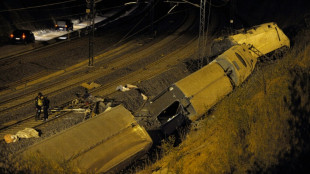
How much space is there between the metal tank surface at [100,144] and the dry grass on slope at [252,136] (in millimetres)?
1198

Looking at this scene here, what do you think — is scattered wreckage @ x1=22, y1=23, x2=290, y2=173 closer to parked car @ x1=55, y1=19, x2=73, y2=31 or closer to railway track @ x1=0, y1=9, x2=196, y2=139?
railway track @ x1=0, y1=9, x2=196, y2=139

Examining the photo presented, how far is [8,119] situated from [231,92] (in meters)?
11.7

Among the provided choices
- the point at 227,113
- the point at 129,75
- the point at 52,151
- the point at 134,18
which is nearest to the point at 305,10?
the point at 134,18

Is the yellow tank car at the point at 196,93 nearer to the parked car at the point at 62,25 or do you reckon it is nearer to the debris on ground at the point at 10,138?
the debris on ground at the point at 10,138

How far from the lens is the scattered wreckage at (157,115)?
1073 centimetres

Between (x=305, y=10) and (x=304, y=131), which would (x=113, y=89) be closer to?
(x=304, y=131)

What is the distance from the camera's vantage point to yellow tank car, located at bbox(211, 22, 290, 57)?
21.4 m

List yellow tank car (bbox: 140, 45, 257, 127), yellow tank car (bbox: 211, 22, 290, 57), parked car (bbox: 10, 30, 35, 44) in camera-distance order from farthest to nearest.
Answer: parked car (bbox: 10, 30, 35, 44) → yellow tank car (bbox: 211, 22, 290, 57) → yellow tank car (bbox: 140, 45, 257, 127)

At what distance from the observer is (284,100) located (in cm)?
1219

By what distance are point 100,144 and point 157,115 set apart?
4.58 meters

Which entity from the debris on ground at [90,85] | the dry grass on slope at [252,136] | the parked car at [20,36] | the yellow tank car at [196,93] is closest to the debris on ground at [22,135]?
the yellow tank car at [196,93]

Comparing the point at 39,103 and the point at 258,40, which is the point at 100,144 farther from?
the point at 258,40

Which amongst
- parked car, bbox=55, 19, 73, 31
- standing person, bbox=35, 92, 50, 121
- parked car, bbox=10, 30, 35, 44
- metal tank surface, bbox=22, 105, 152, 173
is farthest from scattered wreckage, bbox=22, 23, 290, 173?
parked car, bbox=55, 19, 73, 31

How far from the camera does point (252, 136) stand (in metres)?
11.7
